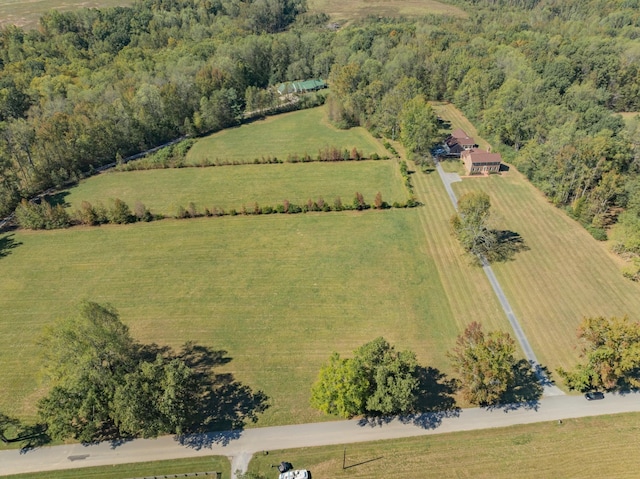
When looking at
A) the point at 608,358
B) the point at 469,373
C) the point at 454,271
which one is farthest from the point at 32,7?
the point at 608,358

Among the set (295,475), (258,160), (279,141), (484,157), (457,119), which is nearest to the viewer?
(295,475)

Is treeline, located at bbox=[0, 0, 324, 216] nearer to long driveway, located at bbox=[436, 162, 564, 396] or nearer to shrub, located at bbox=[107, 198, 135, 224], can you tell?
shrub, located at bbox=[107, 198, 135, 224]

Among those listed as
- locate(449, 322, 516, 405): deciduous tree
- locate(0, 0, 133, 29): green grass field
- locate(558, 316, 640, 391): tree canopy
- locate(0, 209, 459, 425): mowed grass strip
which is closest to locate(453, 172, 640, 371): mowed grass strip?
locate(558, 316, 640, 391): tree canopy

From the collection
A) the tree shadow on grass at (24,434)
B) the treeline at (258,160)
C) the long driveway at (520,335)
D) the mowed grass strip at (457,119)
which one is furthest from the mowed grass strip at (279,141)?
the tree shadow on grass at (24,434)

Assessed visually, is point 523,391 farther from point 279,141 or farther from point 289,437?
point 279,141

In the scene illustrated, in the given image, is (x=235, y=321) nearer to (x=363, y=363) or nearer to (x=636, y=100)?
(x=363, y=363)

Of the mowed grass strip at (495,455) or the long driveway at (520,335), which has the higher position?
the long driveway at (520,335)

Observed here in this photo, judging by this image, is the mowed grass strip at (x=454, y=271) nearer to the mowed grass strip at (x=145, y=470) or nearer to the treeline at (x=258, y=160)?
the treeline at (x=258, y=160)
